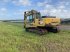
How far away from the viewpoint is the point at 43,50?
11891 millimetres

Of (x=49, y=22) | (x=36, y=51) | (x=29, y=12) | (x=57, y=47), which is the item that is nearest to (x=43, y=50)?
(x=36, y=51)

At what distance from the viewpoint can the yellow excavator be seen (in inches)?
814

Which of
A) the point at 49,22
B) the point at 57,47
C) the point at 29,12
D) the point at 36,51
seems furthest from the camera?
the point at 29,12

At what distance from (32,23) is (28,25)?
3.18ft

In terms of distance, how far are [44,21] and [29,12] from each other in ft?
7.57

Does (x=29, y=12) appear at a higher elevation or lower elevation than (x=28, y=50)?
higher

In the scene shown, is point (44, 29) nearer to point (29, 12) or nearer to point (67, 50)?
point (29, 12)

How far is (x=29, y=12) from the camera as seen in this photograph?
73.0 ft

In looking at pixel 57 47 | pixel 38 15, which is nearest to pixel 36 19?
pixel 38 15

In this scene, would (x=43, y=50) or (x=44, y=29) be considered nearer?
(x=43, y=50)

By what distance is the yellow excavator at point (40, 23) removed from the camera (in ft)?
67.8

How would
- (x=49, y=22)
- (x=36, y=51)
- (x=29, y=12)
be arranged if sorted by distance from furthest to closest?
(x=29, y=12) < (x=49, y=22) < (x=36, y=51)

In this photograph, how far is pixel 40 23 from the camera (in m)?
20.9

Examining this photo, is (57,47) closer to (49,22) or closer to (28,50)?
(28,50)
